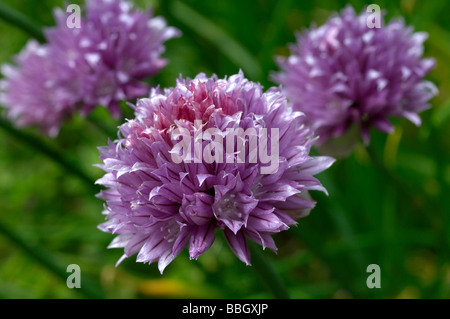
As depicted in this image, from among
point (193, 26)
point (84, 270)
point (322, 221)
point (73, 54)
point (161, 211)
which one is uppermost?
point (193, 26)

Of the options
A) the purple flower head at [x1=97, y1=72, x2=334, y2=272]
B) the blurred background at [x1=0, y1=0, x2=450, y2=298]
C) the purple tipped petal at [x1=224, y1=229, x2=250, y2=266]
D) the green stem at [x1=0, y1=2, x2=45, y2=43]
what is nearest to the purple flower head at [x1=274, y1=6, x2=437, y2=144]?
the blurred background at [x1=0, y1=0, x2=450, y2=298]

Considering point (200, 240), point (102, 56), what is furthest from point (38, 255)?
point (200, 240)

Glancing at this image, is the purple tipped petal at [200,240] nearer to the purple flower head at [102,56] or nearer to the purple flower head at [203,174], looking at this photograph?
the purple flower head at [203,174]

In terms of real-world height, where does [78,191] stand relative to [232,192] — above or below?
above

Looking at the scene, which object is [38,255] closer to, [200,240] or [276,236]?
[200,240]

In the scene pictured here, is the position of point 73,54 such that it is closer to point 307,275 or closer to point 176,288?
point 176,288

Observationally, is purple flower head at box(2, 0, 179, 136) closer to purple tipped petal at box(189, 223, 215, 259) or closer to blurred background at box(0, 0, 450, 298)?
blurred background at box(0, 0, 450, 298)

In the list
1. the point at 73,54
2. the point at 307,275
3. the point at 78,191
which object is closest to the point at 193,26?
the point at 73,54
